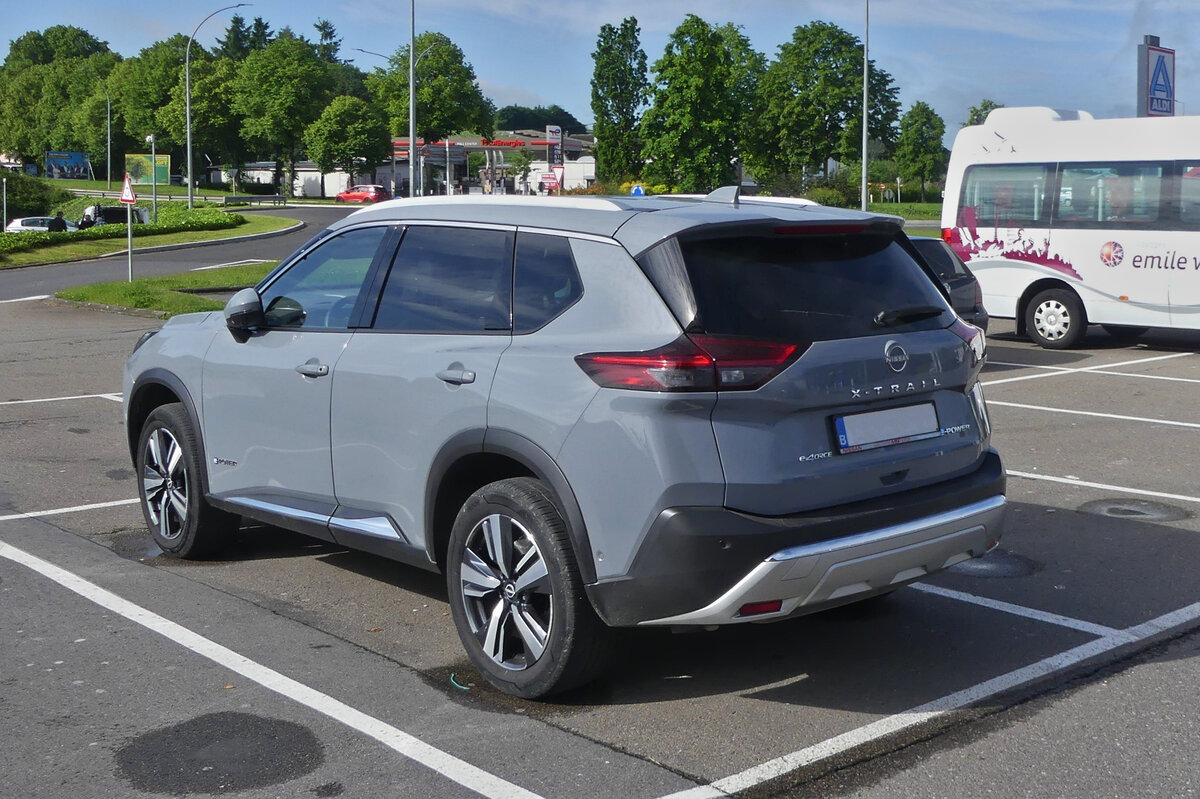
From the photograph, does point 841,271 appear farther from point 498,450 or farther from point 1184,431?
point 1184,431

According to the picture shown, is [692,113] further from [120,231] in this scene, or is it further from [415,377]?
[415,377]

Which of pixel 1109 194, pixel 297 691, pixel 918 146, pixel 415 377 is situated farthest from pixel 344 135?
pixel 297 691

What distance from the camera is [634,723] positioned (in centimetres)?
442

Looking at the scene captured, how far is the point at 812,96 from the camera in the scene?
3297 inches

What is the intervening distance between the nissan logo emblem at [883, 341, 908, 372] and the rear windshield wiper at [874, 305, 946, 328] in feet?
0.29

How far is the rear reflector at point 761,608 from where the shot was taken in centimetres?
416

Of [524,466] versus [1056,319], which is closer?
[524,466]

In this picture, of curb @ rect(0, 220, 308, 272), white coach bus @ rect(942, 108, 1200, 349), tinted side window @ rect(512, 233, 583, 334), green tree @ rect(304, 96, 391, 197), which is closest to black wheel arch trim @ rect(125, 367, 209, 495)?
tinted side window @ rect(512, 233, 583, 334)

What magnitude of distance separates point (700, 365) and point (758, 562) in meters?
0.65

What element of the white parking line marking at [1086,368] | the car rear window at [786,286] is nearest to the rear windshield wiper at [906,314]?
the car rear window at [786,286]

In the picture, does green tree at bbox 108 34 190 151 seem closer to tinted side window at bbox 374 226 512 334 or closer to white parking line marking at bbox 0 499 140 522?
white parking line marking at bbox 0 499 140 522

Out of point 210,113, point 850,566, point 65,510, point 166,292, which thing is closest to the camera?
point 850,566

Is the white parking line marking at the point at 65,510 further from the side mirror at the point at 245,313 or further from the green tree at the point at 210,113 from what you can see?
the green tree at the point at 210,113

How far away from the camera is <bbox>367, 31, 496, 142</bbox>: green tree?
102 meters
